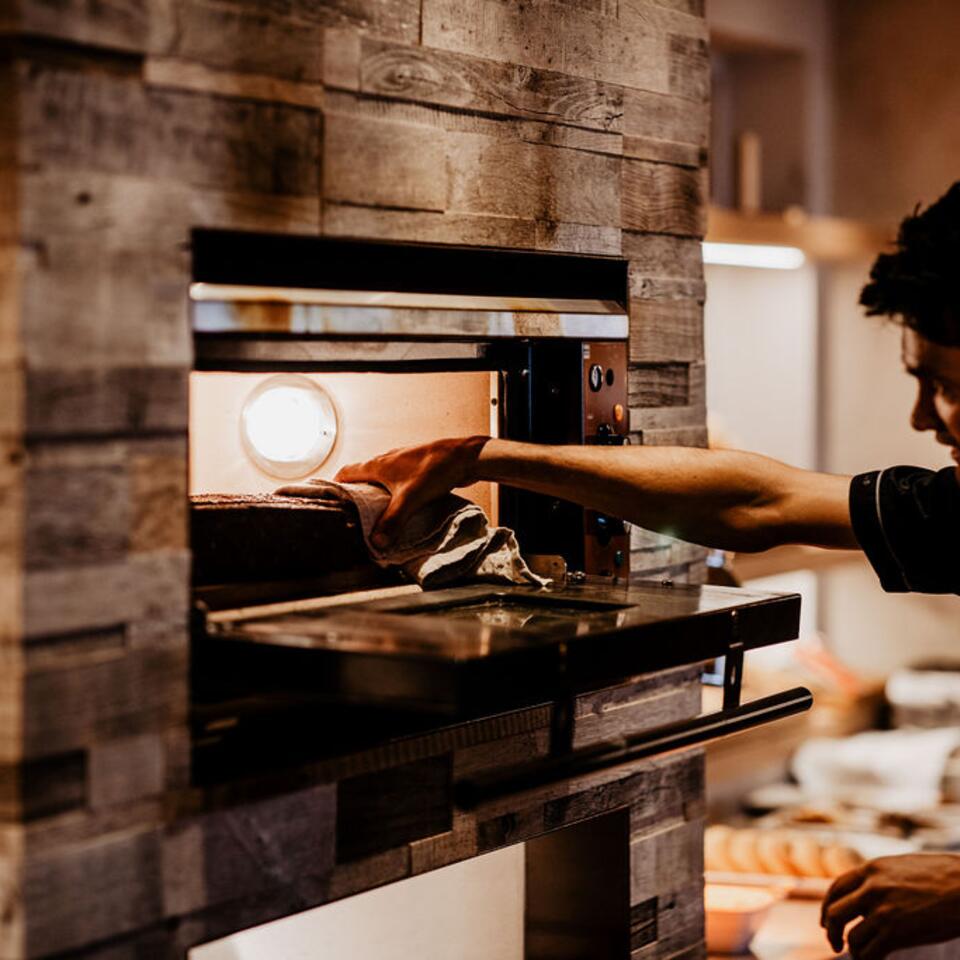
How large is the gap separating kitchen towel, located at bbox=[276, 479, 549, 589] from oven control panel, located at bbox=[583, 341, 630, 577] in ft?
0.53

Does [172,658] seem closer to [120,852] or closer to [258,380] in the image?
[120,852]

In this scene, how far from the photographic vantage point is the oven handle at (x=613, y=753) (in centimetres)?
140

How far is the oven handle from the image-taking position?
1404mm

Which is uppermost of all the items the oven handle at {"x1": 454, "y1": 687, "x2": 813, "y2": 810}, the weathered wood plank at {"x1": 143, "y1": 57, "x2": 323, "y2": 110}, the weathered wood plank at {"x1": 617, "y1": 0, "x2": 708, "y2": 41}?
the weathered wood plank at {"x1": 617, "y1": 0, "x2": 708, "y2": 41}

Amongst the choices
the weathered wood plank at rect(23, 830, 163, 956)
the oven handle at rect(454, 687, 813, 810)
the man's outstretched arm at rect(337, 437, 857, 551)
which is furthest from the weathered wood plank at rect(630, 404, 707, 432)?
the weathered wood plank at rect(23, 830, 163, 956)

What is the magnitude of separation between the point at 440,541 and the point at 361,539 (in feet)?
0.35

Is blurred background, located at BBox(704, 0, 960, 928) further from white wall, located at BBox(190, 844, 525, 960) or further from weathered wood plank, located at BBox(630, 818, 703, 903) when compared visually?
white wall, located at BBox(190, 844, 525, 960)

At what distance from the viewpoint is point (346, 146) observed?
1562mm

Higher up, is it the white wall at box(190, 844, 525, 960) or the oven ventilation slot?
the oven ventilation slot

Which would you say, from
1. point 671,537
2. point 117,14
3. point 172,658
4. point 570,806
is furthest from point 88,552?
point 671,537

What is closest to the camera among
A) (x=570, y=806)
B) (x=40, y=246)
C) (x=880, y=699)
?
(x=40, y=246)

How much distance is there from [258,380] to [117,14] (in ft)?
1.83

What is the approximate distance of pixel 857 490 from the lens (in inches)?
75.0

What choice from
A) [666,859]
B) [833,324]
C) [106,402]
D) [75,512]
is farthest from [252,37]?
[833,324]
